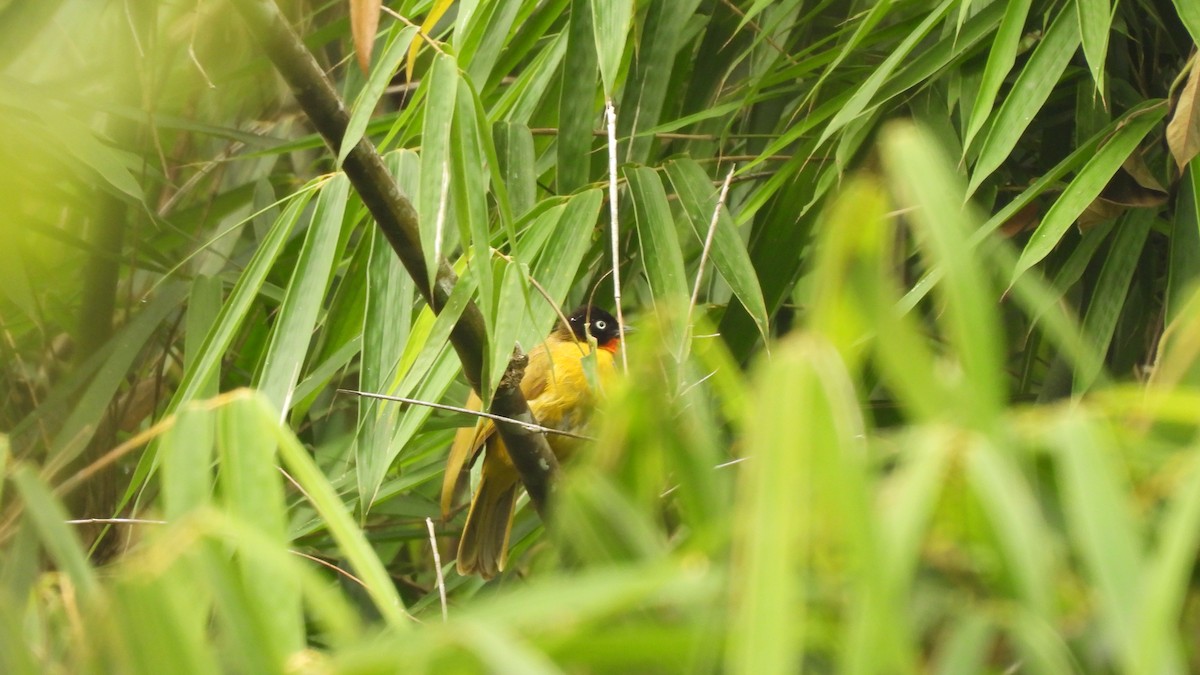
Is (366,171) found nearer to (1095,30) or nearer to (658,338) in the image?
(658,338)

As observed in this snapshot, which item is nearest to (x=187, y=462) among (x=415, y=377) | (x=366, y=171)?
(x=366, y=171)

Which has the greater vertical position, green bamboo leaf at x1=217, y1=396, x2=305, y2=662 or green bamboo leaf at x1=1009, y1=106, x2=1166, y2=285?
green bamboo leaf at x1=217, y1=396, x2=305, y2=662

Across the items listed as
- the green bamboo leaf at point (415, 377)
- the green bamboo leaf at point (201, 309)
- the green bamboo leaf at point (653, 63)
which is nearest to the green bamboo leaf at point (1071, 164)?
the green bamboo leaf at point (653, 63)

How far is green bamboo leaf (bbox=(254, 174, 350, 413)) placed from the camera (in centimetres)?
208

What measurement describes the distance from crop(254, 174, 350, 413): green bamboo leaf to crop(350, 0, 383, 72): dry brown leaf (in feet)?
1.86

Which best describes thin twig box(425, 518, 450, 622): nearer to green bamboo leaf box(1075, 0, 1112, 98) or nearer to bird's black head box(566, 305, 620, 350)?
green bamboo leaf box(1075, 0, 1112, 98)

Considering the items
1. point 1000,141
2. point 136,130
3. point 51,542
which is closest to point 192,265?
point 136,130

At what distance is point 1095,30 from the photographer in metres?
2.16

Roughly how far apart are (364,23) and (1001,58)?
1139 mm

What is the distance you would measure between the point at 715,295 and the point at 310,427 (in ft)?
4.53

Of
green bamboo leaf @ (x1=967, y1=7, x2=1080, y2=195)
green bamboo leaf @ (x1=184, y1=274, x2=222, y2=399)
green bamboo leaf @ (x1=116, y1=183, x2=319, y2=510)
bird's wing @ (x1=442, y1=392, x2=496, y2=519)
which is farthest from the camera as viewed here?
bird's wing @ (x1=442, y1=392, x2=496, y2=519)

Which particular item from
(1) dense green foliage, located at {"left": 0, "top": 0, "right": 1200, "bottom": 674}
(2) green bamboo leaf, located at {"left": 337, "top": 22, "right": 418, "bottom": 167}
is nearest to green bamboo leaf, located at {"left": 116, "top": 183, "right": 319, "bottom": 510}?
(1) dense green foliage, located at {"left": 0, "top": 0, "right": 1200, "bottom": 674}

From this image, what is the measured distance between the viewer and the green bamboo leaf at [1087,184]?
7.08 feet

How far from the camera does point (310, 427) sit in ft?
12.6
